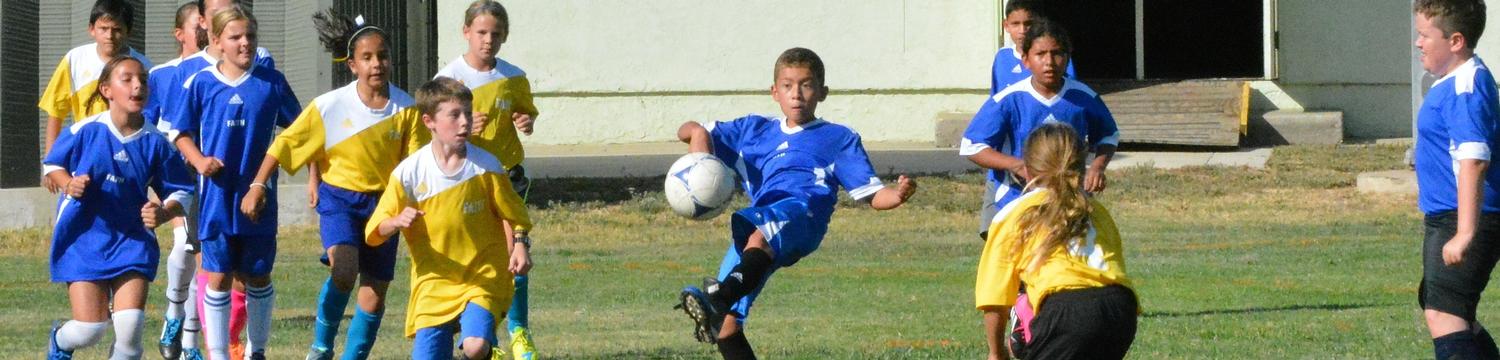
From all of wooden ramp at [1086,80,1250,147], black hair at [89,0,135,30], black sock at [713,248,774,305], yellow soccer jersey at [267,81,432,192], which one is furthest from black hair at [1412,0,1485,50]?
wooden ramp at [1086,80,1250,147]

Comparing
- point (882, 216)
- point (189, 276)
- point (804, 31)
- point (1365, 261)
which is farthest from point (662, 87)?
point (189, 276)

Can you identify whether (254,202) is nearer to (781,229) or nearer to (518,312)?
(518,312)

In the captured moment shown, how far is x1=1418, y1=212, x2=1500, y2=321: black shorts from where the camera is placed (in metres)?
6.61

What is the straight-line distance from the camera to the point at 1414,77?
1617 centimetres

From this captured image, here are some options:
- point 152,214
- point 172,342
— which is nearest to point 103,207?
point 152,214

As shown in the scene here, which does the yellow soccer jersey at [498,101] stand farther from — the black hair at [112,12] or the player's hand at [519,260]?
the black hair at [112,12]

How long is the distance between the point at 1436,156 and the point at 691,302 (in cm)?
263

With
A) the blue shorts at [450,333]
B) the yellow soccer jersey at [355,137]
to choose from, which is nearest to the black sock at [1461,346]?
the blue shorts at [450,333]

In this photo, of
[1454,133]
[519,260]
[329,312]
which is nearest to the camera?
[1454,133]

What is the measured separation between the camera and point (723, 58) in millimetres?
22484

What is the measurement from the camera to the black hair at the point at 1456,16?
21.5 ft

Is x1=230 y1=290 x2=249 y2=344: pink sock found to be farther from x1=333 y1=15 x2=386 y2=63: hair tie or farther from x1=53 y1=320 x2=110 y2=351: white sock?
x1=333 y1=15 x2=386 y2=63: hair tie

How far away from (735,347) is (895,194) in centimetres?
83

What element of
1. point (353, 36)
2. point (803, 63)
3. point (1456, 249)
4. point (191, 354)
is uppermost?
point (353, 36)
